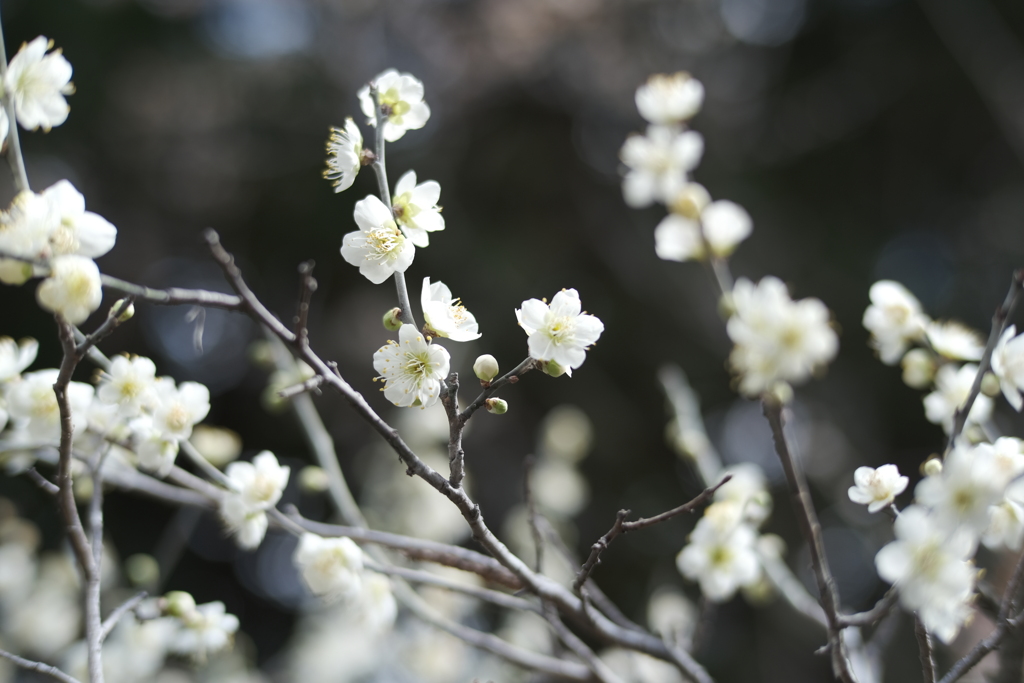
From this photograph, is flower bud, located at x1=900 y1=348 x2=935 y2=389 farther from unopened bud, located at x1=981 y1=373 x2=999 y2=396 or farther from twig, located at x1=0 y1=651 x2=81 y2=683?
twig, located at x1=0 y1=651 x2=81 y2=683

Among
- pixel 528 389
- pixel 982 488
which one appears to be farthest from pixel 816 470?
pixel 982 488

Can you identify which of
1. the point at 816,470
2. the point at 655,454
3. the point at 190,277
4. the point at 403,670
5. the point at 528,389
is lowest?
the point at 403,670

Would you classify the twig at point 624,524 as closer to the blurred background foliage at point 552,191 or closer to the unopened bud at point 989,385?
the unopened bud at point 989,385

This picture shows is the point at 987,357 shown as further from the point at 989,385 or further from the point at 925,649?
the point at 925,649

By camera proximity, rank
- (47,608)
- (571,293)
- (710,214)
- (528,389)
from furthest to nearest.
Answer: (528,389) → (47,608) → (710,214) → (571,293)

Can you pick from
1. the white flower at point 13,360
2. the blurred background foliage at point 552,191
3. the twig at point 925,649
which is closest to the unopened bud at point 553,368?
the twig at point 925,649

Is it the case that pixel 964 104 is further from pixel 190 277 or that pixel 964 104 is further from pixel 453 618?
pixel 190 277

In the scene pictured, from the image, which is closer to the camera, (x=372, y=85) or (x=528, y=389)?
(x=372, y=85)
